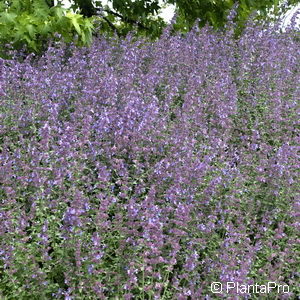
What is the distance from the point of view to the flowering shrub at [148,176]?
3.10 meters

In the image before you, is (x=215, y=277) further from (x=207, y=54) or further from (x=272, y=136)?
(x=207, y=54)

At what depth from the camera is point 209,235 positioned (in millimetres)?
3590

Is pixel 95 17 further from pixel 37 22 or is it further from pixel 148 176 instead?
pixel 148 176

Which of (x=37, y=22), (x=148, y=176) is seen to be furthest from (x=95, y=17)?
(x=148, y=176)

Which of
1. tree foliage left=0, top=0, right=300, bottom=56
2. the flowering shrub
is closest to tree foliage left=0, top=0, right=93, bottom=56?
tree foliage left=0, top=0, right=300, bottom=56

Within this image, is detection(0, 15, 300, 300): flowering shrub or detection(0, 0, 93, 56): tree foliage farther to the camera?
detection(0, 0, 93, 56): tree foliage

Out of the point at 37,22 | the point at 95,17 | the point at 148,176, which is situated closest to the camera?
the point at 148,176

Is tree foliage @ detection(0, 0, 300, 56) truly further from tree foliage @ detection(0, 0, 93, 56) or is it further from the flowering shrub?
the flowering shrub

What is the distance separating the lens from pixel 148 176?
3.92 meters

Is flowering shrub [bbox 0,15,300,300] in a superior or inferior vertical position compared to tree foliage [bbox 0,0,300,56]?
inferior

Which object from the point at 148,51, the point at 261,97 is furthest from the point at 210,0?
the point at 261,97

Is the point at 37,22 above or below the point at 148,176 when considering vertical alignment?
above

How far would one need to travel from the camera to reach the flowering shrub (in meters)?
3.10

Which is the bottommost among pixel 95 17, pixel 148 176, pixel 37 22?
pixel 148 176
